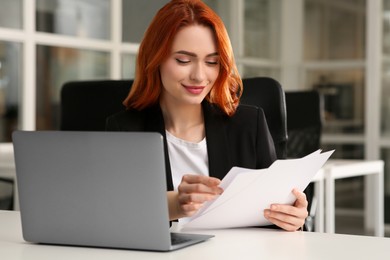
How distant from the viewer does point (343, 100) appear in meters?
6.31

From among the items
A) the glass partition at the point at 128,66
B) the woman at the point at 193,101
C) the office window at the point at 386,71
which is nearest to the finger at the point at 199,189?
the woman at the point at 193,101

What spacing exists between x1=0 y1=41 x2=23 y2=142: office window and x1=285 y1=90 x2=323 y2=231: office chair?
143cm

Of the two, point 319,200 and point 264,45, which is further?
point 264,45

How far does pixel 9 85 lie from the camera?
155 inches

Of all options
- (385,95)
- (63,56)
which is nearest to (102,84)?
(63,56)

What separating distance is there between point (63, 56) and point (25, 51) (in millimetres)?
317

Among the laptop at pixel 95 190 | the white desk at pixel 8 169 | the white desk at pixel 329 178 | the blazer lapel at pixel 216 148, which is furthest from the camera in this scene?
the white desk at pixel 329 178

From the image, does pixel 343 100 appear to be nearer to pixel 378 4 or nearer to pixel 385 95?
pixel 385 95

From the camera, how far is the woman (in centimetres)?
188

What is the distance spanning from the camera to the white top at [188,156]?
2.06 m

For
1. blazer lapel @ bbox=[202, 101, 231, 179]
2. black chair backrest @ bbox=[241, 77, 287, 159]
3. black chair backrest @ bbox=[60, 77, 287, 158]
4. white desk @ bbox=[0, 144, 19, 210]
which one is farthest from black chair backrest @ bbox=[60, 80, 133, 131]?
white desk @ bbox=[0, 144, 19, 210]

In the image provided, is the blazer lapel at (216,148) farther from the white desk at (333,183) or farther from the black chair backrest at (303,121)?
the black chair backrest at (303,121)

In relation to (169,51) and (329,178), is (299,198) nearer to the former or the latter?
(169,51)

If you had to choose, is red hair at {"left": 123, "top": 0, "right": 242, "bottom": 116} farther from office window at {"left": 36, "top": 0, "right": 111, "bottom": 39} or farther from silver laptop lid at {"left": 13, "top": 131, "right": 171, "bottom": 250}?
office window at {"left": 36, "top": 0, "right": 111, "bottom": 39}
